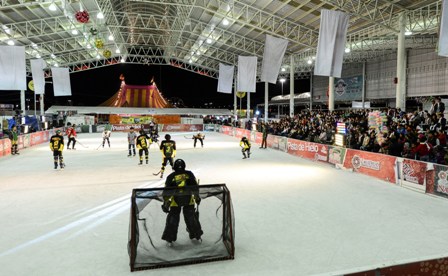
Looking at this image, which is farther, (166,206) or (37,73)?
(37,73)

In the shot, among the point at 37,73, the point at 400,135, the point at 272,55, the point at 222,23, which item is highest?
the point at 222,23

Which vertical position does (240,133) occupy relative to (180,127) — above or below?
below

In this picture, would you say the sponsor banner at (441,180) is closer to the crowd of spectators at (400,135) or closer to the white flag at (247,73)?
the crowd of spectators at (400,135)

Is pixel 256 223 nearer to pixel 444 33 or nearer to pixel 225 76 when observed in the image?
pixel 444 33

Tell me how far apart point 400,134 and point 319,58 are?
15.6 feet

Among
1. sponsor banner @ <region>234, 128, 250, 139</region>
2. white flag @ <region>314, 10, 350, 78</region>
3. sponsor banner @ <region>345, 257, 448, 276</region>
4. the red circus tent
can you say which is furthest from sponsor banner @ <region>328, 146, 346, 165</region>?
the red circus tent

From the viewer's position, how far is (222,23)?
27.5 meters

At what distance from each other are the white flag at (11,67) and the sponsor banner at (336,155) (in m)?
17.4

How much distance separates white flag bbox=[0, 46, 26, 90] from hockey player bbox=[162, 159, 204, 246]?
694 inches

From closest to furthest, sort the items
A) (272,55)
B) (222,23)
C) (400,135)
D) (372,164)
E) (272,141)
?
1. (372,164)
2. (400,135)
3. (272,55)
4. (272,141)
5. (222,23)

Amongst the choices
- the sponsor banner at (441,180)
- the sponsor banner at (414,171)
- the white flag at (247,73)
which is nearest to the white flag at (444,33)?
the sponsor banner at (414,171)

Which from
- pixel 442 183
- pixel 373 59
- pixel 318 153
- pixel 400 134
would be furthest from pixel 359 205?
pixel 373 59

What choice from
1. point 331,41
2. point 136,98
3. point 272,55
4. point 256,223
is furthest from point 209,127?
point 256,223

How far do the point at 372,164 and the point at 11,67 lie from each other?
63.3 feet
